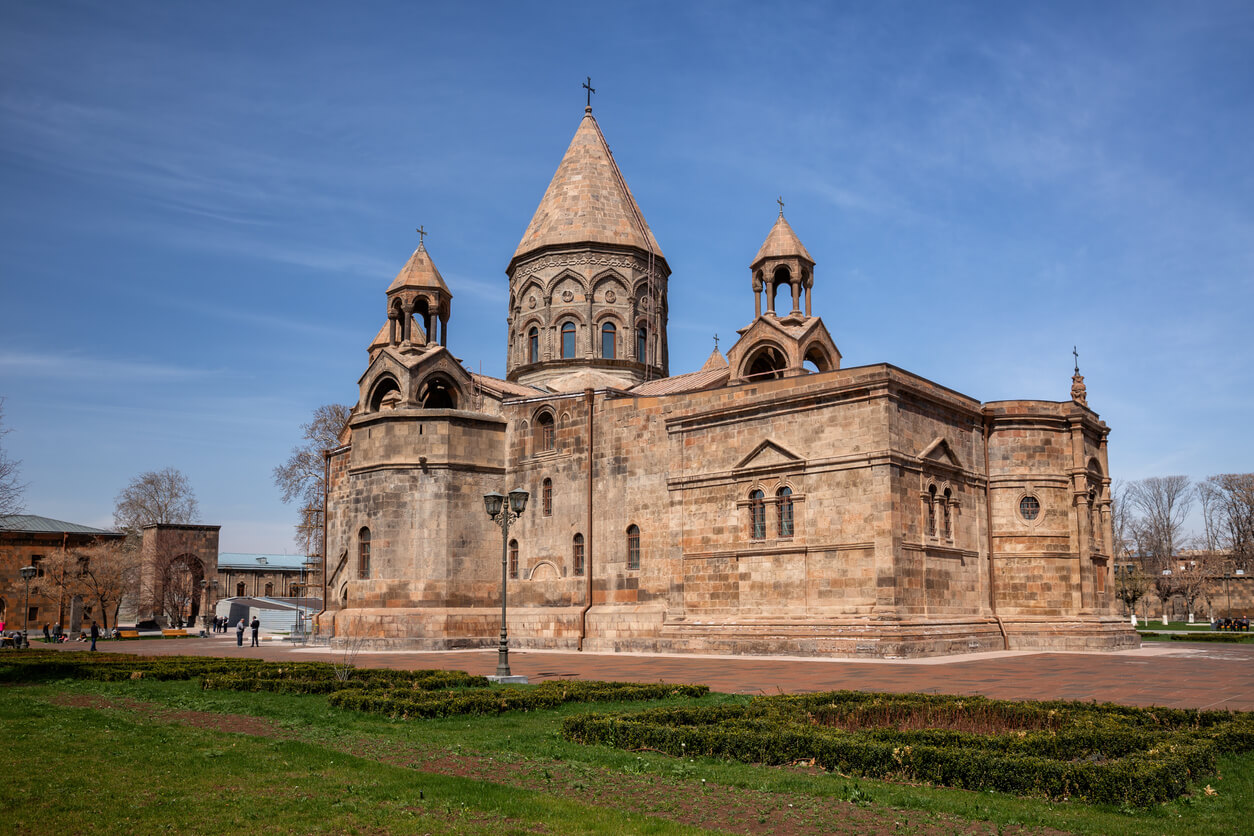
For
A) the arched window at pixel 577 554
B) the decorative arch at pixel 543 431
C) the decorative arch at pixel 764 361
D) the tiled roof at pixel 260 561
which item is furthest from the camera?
the tiled roof at pixel 260 561

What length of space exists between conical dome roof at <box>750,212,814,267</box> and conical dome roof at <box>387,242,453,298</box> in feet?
37.6

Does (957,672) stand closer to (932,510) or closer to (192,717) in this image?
(932,510)

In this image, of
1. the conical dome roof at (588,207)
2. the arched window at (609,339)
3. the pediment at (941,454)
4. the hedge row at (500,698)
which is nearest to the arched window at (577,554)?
the arched window at (609,339)

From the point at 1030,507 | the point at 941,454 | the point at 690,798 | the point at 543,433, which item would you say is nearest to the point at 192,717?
the point at 690,798

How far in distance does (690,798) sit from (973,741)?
309 cm

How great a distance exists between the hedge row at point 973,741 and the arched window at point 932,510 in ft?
49.9

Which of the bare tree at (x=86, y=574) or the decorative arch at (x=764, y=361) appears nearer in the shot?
the decorative arch at (x=764, y=361)

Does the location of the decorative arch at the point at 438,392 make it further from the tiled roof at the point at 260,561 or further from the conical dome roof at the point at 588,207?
the tiled roof at the point at 260,561

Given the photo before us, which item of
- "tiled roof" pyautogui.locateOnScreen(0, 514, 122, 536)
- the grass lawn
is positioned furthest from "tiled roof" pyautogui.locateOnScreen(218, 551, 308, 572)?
the grass lawn

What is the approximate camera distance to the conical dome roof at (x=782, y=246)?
33.6 m

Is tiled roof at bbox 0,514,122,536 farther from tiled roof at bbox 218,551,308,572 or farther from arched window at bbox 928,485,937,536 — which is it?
arched window at bbox 928,485,937,536

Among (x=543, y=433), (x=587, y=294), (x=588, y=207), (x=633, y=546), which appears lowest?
(x=633, y=546)

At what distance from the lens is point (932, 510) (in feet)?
94.2

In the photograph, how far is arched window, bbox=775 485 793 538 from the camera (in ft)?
94.5
